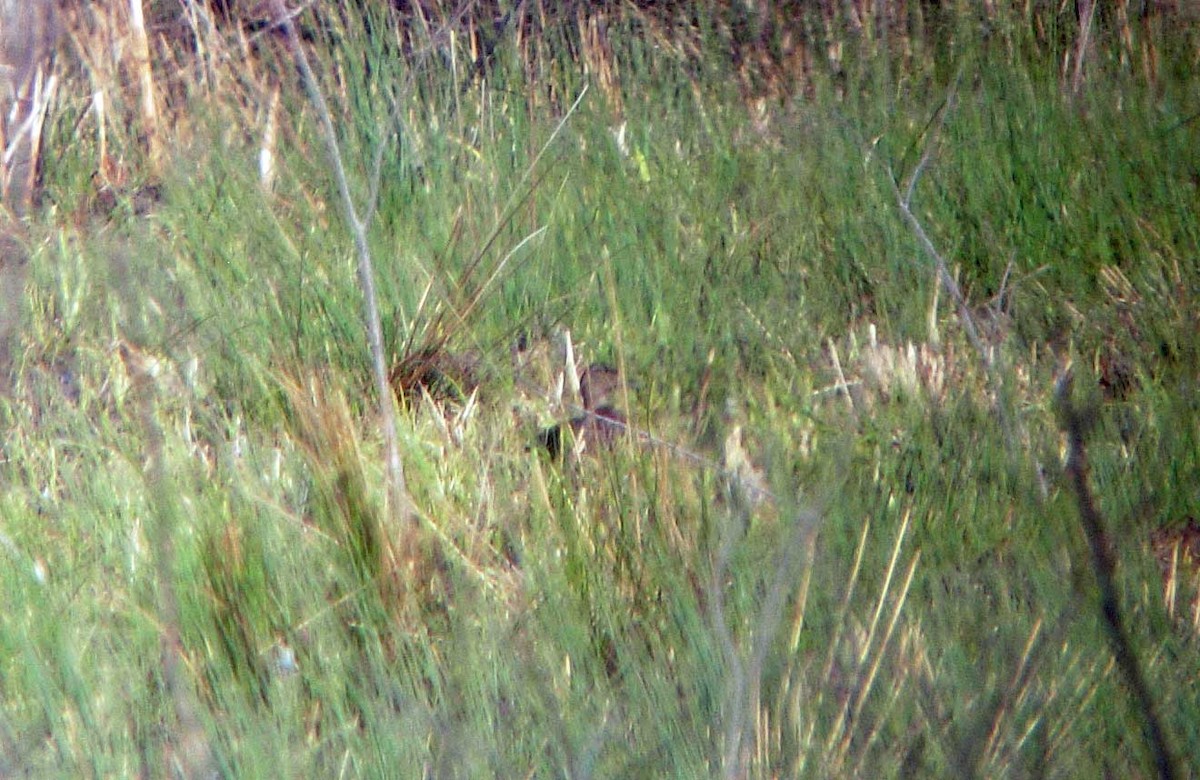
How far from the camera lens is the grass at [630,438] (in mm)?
1231

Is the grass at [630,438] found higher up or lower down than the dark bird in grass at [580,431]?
higher up

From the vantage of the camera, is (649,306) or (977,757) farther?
(649,306)

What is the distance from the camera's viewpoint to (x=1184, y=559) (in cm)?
154

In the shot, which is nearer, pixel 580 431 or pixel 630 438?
pixel 630 438

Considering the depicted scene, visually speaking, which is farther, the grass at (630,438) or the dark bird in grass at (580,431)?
the dark bird in grass at (580,431)

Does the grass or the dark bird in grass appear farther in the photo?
the dark bird in grass

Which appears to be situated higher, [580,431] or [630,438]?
[630,438]

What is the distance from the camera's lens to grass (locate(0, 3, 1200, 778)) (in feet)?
4.04

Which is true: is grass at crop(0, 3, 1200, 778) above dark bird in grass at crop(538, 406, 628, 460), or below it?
above

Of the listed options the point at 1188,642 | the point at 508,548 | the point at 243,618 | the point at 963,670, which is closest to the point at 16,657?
the point at 243,618

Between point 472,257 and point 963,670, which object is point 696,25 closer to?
point 472,257

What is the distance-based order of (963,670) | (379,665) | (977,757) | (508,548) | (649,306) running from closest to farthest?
(977,757) < (963,670) < (379,665) < (508,548) < (649,306)

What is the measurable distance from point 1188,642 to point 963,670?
251 millimetres

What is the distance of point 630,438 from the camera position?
5.41 feet
